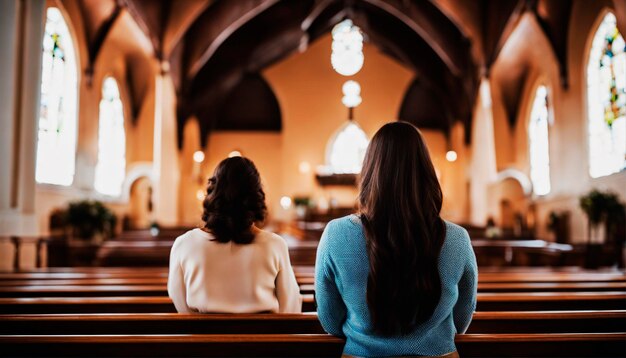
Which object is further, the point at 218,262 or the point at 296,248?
the point at 296,248

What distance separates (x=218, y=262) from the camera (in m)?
1.96

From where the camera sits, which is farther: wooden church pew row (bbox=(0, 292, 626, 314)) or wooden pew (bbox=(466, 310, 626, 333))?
wooden church pew row (bbox=(0, 292, 626, 314))

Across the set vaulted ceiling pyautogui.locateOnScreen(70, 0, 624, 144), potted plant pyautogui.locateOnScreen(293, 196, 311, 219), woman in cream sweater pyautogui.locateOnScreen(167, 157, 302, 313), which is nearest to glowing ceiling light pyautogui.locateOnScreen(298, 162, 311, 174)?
potted plant pyautogui.locateOnScreen(293, 196, 311, 219)

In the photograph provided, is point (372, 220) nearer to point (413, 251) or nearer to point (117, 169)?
point (413, 251)

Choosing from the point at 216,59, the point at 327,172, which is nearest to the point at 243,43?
the point at 216,59

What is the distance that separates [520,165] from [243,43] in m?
9.03

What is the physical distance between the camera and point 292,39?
1669cm

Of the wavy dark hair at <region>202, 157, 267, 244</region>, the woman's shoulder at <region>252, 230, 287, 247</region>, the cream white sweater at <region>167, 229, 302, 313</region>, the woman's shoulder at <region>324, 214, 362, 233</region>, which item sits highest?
the wavy dark hair at <region>202, 157, 267, 244</region>

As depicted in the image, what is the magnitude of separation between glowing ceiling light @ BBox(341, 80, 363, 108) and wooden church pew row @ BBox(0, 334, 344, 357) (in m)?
17.6

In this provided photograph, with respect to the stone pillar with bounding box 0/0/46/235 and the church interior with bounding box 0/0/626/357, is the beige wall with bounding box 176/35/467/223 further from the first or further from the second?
the stone pillar with bounding box 0/0/46/235

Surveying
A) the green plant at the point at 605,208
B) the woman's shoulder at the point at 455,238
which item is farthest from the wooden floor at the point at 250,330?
the green plant at the point at 605,208

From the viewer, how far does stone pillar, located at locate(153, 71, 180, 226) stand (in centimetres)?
1334

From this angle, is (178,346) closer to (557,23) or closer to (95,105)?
(557,23)

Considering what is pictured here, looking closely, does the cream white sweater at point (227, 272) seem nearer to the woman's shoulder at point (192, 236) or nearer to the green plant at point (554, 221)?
the woman's shoulder at point (192, 236)
